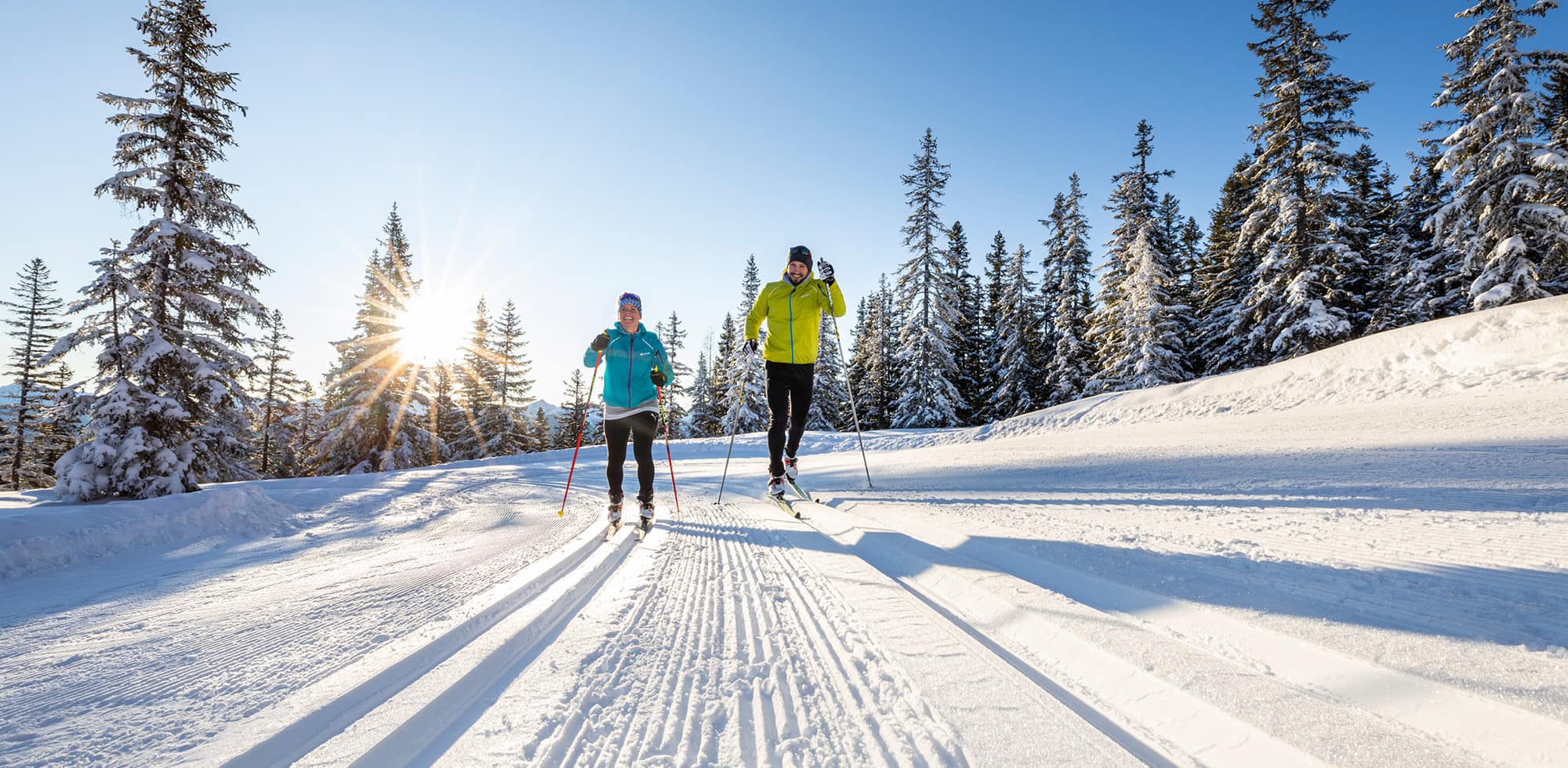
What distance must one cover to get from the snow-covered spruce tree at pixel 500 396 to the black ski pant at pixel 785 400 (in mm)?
31357

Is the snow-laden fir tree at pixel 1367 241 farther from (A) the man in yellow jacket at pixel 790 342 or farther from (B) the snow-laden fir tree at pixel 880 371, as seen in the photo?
(A) the man in yellow jacket at pixel 790 342

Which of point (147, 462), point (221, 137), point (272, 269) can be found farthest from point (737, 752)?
point (221, 137)

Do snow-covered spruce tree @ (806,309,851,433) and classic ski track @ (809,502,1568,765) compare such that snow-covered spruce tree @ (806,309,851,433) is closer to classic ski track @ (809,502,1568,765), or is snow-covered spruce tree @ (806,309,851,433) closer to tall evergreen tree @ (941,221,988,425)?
tall evergreen tree @ (941,221,988,425)

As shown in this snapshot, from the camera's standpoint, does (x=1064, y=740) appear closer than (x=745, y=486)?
Yes

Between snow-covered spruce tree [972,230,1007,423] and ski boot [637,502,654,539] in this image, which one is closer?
ski boot [637,502,654,539]

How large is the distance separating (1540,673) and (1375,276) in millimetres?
36610

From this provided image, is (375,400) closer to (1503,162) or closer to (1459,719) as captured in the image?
(1459,719)

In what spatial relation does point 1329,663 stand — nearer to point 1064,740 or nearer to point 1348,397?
point 1064,740

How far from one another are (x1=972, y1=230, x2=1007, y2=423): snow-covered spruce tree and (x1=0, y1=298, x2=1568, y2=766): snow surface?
96.0ft

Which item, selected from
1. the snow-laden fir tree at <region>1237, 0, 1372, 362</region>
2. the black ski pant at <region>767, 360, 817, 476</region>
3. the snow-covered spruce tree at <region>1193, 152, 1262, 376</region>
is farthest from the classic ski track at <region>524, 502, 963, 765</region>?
the snow-covered spruce tree at <region>1193, 152, 1262, 376</region>

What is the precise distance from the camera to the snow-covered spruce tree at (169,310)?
32.9ft

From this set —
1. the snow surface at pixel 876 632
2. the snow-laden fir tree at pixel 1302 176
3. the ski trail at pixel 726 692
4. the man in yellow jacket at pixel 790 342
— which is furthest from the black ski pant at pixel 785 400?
the snow-laden fir tree at pixel 1302 176

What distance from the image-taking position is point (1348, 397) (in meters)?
9.32

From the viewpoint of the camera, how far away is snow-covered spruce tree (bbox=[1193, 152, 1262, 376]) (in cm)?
2545
